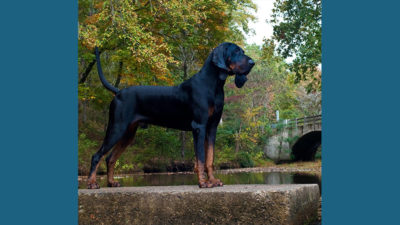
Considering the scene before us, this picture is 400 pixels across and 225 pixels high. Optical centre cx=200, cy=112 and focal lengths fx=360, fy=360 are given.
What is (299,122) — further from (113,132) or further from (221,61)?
(113,132)

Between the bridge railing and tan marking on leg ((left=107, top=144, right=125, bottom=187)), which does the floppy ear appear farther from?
the bridge railing

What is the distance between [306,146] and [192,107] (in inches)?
1054

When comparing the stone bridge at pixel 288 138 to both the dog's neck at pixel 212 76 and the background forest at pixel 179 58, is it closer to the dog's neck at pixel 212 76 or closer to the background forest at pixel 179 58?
the background forest at pixel 179 58

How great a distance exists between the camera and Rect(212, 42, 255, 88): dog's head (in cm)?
419

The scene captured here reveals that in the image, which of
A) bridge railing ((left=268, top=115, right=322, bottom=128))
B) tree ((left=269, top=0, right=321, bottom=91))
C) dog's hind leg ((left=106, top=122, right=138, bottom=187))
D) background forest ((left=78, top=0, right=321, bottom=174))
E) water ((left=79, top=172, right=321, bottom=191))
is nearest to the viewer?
dog's hind leg ((left=106, top=122, right=138, bottom=187))

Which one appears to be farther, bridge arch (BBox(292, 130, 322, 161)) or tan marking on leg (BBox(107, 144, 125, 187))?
bridge arch (BBox(292, 130, 322, 161))

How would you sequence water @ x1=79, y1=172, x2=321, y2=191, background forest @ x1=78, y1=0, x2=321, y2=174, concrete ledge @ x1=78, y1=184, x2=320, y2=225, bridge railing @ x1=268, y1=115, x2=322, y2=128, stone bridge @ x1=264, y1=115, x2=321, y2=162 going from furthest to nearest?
stone bridge @ x1=264, y1=115, x2=321, y2=162, bridge railing @ x1=268, y1=115, x2=322, y2=128, background forest @ x1=78, y1=0, x2=321, y2=174, water @ x1=79, y1=172, x2=321, y2=191, concrete ledge @ x1=78, y1=184, x2=320, y2=225

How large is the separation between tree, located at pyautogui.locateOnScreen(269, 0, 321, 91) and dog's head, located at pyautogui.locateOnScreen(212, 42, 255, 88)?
12.3 m

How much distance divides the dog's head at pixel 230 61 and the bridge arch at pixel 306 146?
23711 mm

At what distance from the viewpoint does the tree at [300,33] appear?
628 inches

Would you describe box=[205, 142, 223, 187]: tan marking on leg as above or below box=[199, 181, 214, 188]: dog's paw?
above

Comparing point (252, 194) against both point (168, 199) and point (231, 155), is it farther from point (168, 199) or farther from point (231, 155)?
point (231, 155)

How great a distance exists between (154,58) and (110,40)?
14.1ft

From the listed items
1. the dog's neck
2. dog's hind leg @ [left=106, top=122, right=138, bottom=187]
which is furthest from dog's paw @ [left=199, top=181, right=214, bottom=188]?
dog's hind leg @ [left=106, top=122, right=138, bottom=187]
